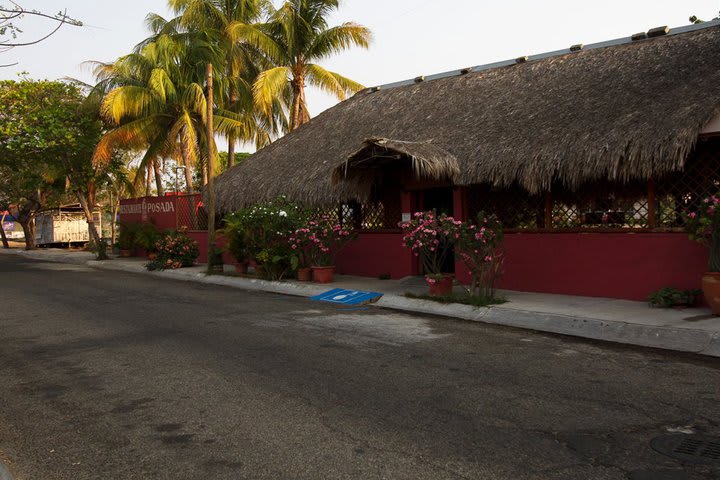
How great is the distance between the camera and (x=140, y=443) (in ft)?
13.9

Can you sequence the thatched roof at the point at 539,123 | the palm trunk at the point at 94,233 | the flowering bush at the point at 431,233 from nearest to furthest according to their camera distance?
the thatched roof at the point at 539,123
the flowering bush at the point at 431,233
the palm trunk at the point at 94,233

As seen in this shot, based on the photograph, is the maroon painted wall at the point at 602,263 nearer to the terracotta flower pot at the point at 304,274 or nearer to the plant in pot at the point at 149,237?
the terracotta flower pot at the point at 304,274

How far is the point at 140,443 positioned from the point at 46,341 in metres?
4.41

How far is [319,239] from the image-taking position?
45.3 feet

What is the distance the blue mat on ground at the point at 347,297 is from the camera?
37.6 feet

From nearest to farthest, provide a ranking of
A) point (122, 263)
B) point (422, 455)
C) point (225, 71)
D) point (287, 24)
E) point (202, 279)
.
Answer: point (422, 455)
point (202, 279)
point (122, 263)
point (287, 24)
point (225, 71)

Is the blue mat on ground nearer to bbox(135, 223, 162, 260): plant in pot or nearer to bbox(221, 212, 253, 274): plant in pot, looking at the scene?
bbox(221, 212, 253, 274): plant in pot

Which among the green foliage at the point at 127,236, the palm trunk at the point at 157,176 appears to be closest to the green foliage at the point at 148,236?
the green foliage at the point at 127,236

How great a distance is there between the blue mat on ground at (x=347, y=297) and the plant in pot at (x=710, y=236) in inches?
214

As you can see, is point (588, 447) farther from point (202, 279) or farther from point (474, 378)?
point (202, 279)

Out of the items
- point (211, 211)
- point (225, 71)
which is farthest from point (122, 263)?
point (225, 71)

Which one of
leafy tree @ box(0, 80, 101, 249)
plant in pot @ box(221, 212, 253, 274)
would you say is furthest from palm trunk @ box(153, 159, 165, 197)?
plant in pot @ box(221, 212, 253, 274)

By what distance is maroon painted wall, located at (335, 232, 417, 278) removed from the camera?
46.7 feet

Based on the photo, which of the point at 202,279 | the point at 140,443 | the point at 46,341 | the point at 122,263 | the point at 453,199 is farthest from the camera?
the point at 122,263
